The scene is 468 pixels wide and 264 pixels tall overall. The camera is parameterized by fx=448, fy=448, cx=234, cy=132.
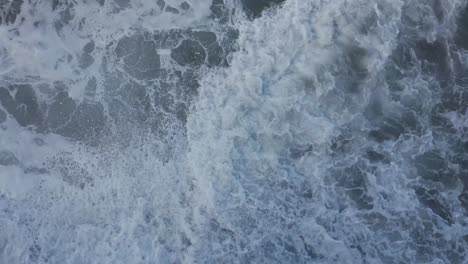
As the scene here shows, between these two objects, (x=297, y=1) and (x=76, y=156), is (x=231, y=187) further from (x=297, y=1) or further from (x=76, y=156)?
(x=297, y=1)

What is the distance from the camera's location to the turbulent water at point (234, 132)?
8.53 metres

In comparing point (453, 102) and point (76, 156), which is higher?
point (453, 102)

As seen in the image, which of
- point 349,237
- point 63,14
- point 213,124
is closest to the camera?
point 349,237

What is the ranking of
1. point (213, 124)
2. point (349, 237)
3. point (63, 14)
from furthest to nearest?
point (63, 14), point (213, 124), point (349, 237)

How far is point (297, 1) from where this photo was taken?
30.2ft

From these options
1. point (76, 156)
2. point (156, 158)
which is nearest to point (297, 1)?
point (156, 158)

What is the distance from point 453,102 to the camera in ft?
28.7

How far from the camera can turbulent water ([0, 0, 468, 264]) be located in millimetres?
8531

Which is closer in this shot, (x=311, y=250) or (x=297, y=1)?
(x=311, y=250)

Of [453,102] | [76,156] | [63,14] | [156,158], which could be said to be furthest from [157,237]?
[453,102]

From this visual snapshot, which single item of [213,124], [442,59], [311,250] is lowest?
[311,250]

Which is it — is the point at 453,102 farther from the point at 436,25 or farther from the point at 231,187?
the point at 231,187

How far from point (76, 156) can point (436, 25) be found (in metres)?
7.80

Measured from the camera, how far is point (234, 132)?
8.90 m
